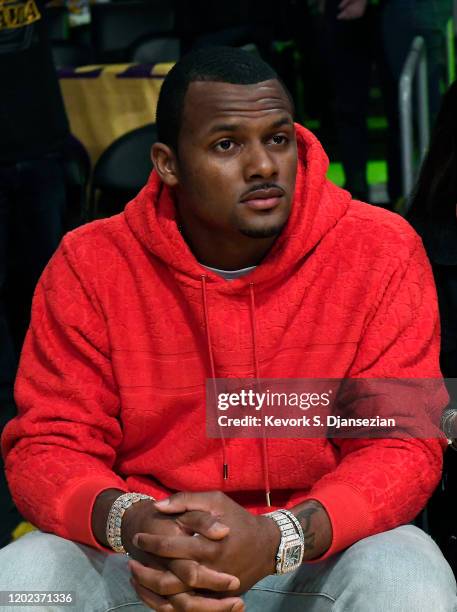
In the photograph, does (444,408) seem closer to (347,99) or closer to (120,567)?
(120,567)

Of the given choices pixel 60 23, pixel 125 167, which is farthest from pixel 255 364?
pixel 60 23

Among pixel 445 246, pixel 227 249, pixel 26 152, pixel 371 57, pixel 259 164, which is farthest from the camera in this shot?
pixel 371 57

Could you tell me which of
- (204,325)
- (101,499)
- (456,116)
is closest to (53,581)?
(101,499)

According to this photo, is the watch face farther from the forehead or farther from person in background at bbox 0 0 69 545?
person in background at bbox 0 0 69 545

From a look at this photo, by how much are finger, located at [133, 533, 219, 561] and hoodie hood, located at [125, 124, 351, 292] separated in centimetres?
54

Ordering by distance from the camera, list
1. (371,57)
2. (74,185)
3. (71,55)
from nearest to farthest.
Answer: (74,185) < (371,57) < (71,55)

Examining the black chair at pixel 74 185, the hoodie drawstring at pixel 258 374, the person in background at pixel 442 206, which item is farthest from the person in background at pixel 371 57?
the hoodie drawstring at pixel 258 374

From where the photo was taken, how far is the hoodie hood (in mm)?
2258

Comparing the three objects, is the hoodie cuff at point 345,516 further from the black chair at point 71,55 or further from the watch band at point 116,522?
the black chair at point 71,55

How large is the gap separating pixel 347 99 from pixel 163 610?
3.61m

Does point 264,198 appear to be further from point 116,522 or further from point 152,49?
point 152,49

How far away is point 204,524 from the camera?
6.40 feet

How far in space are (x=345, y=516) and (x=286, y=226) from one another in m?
0.60

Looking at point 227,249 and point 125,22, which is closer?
point 227,249
